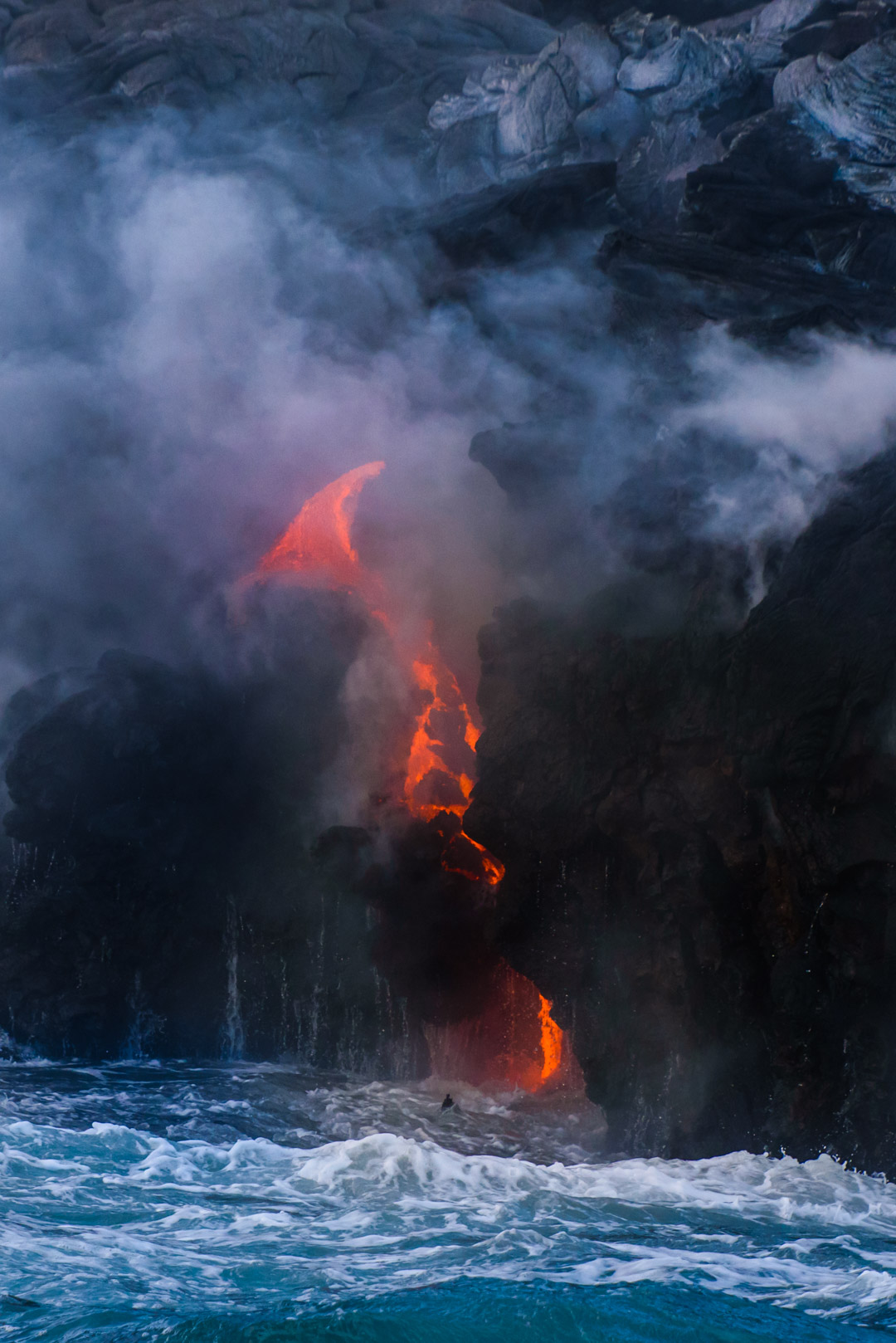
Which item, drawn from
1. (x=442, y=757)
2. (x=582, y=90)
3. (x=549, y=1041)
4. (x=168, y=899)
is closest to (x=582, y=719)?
(x=442, y=757)

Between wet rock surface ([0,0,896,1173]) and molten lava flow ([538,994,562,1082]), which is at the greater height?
wet rock surface ([0,0,896,1173])

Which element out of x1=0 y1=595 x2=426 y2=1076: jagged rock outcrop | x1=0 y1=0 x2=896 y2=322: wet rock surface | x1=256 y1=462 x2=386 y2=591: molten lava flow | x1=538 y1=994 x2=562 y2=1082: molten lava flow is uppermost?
x1=0 y1=0 x2=896 y2=322: wet rock surface

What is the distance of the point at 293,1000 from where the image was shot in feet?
78.0

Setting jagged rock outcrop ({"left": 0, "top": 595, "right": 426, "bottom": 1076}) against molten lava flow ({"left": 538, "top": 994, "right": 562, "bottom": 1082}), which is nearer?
molten lava flow ({"left": 538, "top": 994, "right": 562, "bottom": 1082})

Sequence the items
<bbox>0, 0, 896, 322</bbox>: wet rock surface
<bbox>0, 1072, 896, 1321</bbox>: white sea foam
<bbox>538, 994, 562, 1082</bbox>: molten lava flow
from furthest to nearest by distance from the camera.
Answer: <bbox>0, 0, 896, 322</bbox>: wet rock surface < <bbox>538, 994, 562, 1082</bbox>: molten lava flow < <bbox>0, 1072, 896, 1321</bbox>: white sea foam

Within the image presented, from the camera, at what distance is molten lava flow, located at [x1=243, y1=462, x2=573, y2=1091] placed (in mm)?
22125

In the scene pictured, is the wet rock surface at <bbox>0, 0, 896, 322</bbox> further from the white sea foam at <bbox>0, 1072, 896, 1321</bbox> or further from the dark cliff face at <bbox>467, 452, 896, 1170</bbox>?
the white sea foam at <bbox>0, 1072, 896, 1321</bbox>

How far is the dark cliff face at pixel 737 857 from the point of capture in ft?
52.2

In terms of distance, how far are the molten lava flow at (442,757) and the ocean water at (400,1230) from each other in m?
2.26

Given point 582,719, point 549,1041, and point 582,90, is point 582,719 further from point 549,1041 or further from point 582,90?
point 582,90

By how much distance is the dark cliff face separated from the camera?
627 inches

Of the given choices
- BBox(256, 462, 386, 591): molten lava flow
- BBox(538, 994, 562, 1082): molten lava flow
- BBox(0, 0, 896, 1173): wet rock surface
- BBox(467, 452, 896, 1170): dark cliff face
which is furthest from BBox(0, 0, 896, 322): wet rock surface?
BBox(538, 994, 562, 1082): molten lava flow

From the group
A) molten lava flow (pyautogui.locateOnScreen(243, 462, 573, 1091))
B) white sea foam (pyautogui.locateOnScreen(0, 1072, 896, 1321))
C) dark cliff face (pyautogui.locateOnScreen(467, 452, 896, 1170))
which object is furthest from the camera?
molten lava flow (pyautogui.locateOnScreen(243, 462, 573, 1091))

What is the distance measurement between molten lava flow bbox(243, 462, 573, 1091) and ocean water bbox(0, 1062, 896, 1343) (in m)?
2.26
